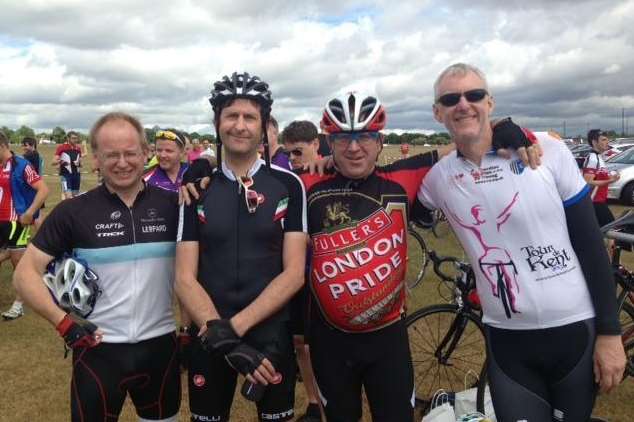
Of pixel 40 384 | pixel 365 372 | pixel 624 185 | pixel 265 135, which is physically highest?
pixel 265 135

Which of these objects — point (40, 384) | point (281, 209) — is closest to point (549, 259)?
point (281, 209)

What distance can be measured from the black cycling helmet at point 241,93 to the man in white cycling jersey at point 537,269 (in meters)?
0.96

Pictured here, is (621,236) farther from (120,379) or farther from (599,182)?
(599,182)

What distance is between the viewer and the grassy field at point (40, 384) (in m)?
4.55

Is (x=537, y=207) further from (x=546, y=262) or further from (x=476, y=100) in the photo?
(x=476, y=100)

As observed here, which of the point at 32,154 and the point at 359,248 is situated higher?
the point at 32,154

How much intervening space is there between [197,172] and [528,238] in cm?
184

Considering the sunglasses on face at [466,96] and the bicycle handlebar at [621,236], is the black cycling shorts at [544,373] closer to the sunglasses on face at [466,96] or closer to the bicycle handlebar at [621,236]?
the sunglasses on face at [466,96]

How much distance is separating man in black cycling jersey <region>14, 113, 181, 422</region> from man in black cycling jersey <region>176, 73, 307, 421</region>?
0.82ft

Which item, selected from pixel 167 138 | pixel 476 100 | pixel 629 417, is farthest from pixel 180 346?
pixel 629 417

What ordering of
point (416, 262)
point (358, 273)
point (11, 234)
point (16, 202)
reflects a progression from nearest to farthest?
point (358, 273), point (11, 234), point (16, 202), point (416, 262)

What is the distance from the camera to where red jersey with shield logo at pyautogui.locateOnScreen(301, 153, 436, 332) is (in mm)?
2771

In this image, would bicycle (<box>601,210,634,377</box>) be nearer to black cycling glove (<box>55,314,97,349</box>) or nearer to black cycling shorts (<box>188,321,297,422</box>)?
black cycling shorts (<box>188,321,297,422</box>)

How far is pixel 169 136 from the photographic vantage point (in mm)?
6043
